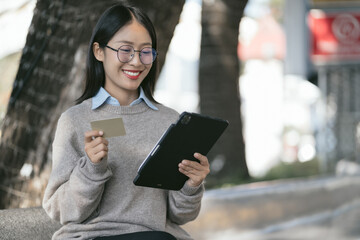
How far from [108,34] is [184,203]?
747 millimetres

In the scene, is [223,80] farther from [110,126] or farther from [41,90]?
[110,126]

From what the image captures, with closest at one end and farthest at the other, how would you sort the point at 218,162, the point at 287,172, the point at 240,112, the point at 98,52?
the point at 98,52, the point at 218,162, the point at 240,112, the point at 287,172

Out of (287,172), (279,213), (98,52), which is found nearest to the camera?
(98,52)

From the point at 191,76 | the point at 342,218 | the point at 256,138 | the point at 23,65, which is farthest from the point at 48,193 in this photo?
the point at 191,76

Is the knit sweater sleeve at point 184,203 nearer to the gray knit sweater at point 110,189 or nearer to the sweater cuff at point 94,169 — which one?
the gray knit sweater at point 110,189

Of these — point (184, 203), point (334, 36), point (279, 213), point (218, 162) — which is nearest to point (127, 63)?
point (184, 203)

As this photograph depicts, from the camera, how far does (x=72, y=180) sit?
2.46 meters

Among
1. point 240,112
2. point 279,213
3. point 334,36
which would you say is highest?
point 334,36

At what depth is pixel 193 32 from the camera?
29875 millimetres

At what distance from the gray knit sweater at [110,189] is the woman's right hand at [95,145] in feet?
0.15

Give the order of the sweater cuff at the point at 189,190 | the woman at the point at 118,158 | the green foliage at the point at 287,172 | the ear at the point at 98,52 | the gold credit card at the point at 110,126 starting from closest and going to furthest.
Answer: the gold credit card at the point at 110,126 < the woman at the point at 118,158 < the sweater cuff at the point at 189,190 < the ear at the point at 98,52 < the green foliage at the point at 287,172

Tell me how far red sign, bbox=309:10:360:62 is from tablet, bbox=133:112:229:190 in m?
14.1

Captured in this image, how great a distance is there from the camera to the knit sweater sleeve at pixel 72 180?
2.42 m

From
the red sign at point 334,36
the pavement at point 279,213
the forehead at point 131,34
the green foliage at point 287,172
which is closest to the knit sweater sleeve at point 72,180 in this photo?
the forehead at point 131,34
